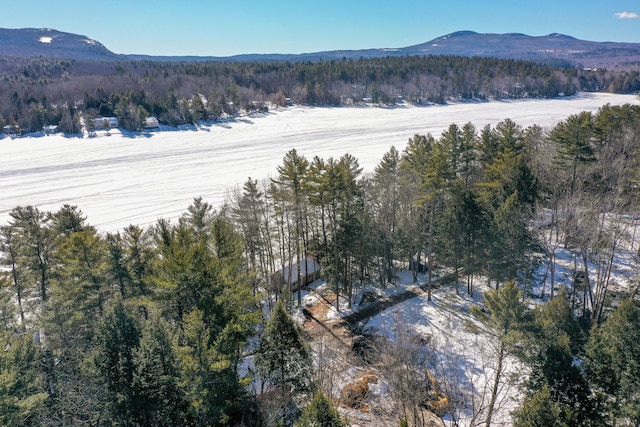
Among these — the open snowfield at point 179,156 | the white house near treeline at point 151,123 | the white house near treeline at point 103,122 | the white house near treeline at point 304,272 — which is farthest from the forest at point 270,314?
the white house near treeline at point 103,122

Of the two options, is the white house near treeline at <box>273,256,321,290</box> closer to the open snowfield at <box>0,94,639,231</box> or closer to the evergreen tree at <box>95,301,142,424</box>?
the evergreen tree at <box>95,301,142,424</box>

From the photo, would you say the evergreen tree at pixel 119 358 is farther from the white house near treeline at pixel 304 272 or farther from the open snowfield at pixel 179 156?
the open snowfield at pixel 179 156

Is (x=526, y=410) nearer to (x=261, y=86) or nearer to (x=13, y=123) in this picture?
(x=13, y=123)

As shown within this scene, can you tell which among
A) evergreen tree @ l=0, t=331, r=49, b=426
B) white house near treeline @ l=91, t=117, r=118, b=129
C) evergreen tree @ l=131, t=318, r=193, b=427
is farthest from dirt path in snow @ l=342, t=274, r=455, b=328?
white house near treeline @ l=91, t=117, r=118, b=129

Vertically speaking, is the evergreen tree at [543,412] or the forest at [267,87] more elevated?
the forest at [267,87]

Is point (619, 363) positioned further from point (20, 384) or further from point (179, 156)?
point (179, 156)

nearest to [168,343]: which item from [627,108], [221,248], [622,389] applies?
[221,248]
